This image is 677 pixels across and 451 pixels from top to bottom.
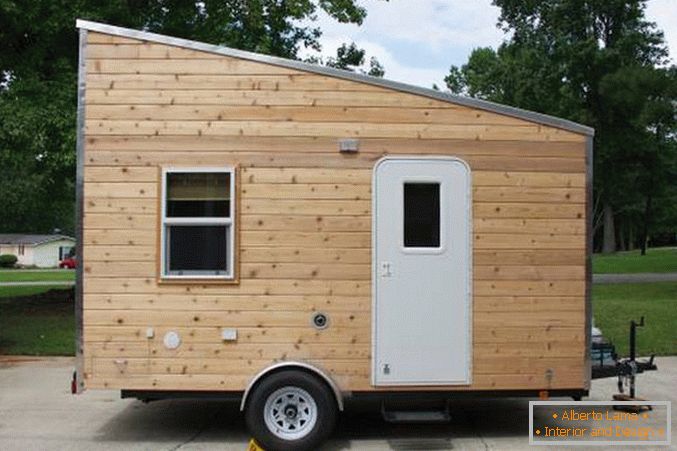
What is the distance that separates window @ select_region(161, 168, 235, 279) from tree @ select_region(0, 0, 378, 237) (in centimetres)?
826

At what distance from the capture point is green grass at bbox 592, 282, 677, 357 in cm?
1363

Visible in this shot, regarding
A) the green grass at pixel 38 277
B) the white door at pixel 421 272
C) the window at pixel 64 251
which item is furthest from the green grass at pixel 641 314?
the window at pixel 64 251

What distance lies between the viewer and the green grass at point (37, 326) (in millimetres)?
13367

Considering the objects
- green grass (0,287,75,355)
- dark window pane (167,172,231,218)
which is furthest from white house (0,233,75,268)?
dark window pane (167,172,231,218)

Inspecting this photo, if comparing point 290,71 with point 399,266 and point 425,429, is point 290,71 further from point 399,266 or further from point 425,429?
point 425,429

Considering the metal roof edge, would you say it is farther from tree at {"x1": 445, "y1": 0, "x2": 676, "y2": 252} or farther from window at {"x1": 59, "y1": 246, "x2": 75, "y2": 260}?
window at {"x1": 59, "y1": 246, "x2": 75, "y2": 260}

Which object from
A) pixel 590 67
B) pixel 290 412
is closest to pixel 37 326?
pixel 290 412

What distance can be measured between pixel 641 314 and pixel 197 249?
12.4 m

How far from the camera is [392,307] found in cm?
729

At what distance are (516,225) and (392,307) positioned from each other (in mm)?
1401

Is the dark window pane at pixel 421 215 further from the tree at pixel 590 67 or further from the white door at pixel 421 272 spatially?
the tree at pixel 590 67

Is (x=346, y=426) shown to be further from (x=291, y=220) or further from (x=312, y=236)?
(x=291, y=220)

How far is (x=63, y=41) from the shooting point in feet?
55.8

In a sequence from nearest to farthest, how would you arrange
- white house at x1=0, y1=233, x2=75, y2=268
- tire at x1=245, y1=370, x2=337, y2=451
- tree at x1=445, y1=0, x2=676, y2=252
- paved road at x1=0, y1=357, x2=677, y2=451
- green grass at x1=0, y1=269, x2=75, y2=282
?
tire at x1=245, y1=370, x2=337, y2=451 → paved road at x1=0, y1=357, x2=677, y2=451 → tree at x1=445, y1=0, x2=676, y2=252 → green grass at x1=0, y1=269, x2=75, y2=282 → white house at x1=0, y1=233, x2=75, y2=268
